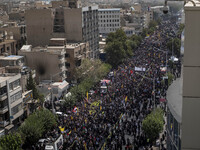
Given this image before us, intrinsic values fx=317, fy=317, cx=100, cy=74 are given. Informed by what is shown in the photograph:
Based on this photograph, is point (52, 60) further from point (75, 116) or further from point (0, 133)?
point (0, 133)

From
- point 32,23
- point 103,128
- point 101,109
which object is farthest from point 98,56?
point 103,128

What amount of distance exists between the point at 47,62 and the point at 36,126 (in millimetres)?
18292

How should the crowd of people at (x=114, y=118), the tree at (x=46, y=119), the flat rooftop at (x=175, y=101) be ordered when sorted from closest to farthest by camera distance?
1. the flat rooftop at (x=175, y=101)
2. the crowd of people at (x=114, y=118)
3. the tree at (x=46, y=119)

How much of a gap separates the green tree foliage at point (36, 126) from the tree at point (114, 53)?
110 ft

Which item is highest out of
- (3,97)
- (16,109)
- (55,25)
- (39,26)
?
(55,25)

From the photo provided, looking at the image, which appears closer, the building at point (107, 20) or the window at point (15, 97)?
the window at point (15, 97)

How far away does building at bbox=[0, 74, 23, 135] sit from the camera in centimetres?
2666

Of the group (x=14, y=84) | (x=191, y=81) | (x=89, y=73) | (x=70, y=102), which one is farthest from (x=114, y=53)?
(x=191, y=81)

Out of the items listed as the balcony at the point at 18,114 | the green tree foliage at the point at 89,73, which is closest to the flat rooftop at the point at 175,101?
the balcony at the point at 18,114

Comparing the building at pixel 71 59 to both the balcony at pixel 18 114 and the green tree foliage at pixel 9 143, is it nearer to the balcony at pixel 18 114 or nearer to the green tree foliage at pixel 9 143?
the balcony at pixel 18 114

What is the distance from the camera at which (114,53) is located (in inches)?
2338

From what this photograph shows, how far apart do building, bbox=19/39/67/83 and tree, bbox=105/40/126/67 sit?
60.6 feet

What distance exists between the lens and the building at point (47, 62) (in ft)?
136

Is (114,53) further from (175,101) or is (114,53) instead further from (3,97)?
(175,101)
